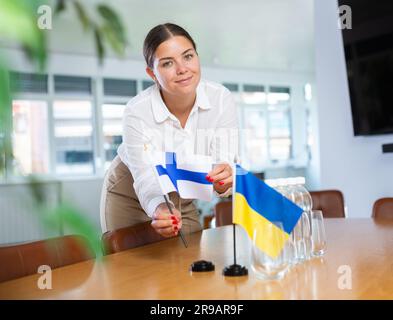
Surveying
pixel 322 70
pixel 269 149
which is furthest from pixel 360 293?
pixel 269 149

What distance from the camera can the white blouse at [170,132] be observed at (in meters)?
1.73

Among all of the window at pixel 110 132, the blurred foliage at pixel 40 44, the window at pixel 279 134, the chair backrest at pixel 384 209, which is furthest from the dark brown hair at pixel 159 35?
the window at pixel 279 134

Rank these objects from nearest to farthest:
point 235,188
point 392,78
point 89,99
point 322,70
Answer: point 235,188 → point 392,78 → point 322,70 → point 89,99

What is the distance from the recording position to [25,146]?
0.26 metres

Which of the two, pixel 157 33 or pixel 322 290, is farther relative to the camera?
pixel 157 33

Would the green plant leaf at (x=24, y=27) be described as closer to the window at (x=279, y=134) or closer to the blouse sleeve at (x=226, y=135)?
the blouse sleeve at (x=226, y=135)

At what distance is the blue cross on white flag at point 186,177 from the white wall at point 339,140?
259 cm

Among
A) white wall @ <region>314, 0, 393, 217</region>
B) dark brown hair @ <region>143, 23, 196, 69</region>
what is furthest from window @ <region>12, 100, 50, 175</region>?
white wall @ <region>314, 0, 393, 217</region>

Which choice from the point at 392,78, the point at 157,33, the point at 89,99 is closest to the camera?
the point at 157,33

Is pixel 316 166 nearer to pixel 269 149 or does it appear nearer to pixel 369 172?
pixel 269 149

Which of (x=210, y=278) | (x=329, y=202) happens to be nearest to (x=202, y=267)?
(x=210, y=278)
